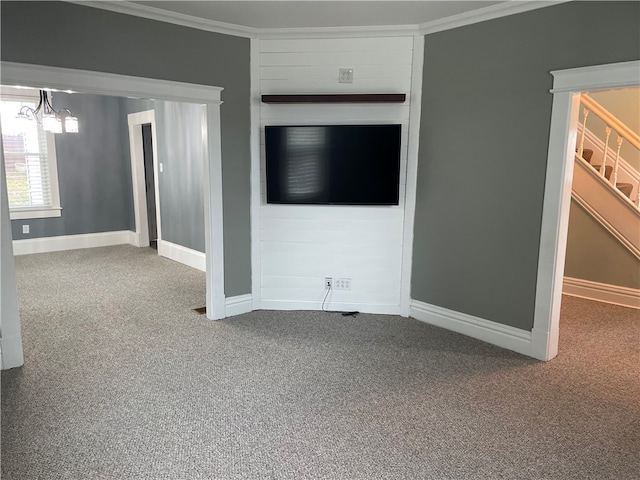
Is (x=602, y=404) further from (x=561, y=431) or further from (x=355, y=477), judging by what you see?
(x=355, y=477)

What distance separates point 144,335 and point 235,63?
2440 mm

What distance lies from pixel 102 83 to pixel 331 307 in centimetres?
268

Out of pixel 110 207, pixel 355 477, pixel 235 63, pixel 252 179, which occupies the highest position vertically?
pixel 235 63

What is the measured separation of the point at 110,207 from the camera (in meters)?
7.29

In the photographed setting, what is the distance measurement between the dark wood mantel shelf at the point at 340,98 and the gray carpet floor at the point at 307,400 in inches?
76.3

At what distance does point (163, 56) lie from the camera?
11.7 ft

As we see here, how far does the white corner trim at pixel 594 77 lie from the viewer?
273 cm

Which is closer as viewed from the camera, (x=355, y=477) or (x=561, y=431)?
(x=355, y=477)

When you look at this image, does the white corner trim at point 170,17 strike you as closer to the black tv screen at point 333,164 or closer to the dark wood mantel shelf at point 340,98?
the dark wood mantel shelf at point 340,98

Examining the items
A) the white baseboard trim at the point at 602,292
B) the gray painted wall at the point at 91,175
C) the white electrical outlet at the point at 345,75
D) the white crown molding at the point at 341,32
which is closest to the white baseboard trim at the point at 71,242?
the gray painted wall at the point at 91,175

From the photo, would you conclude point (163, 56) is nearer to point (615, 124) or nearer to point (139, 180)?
point (139, 180)

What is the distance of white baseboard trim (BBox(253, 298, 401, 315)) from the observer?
14.2 ft

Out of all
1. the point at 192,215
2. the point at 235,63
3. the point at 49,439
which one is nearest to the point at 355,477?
the point at 49,439

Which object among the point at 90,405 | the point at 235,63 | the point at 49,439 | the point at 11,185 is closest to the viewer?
the point at 49,439
